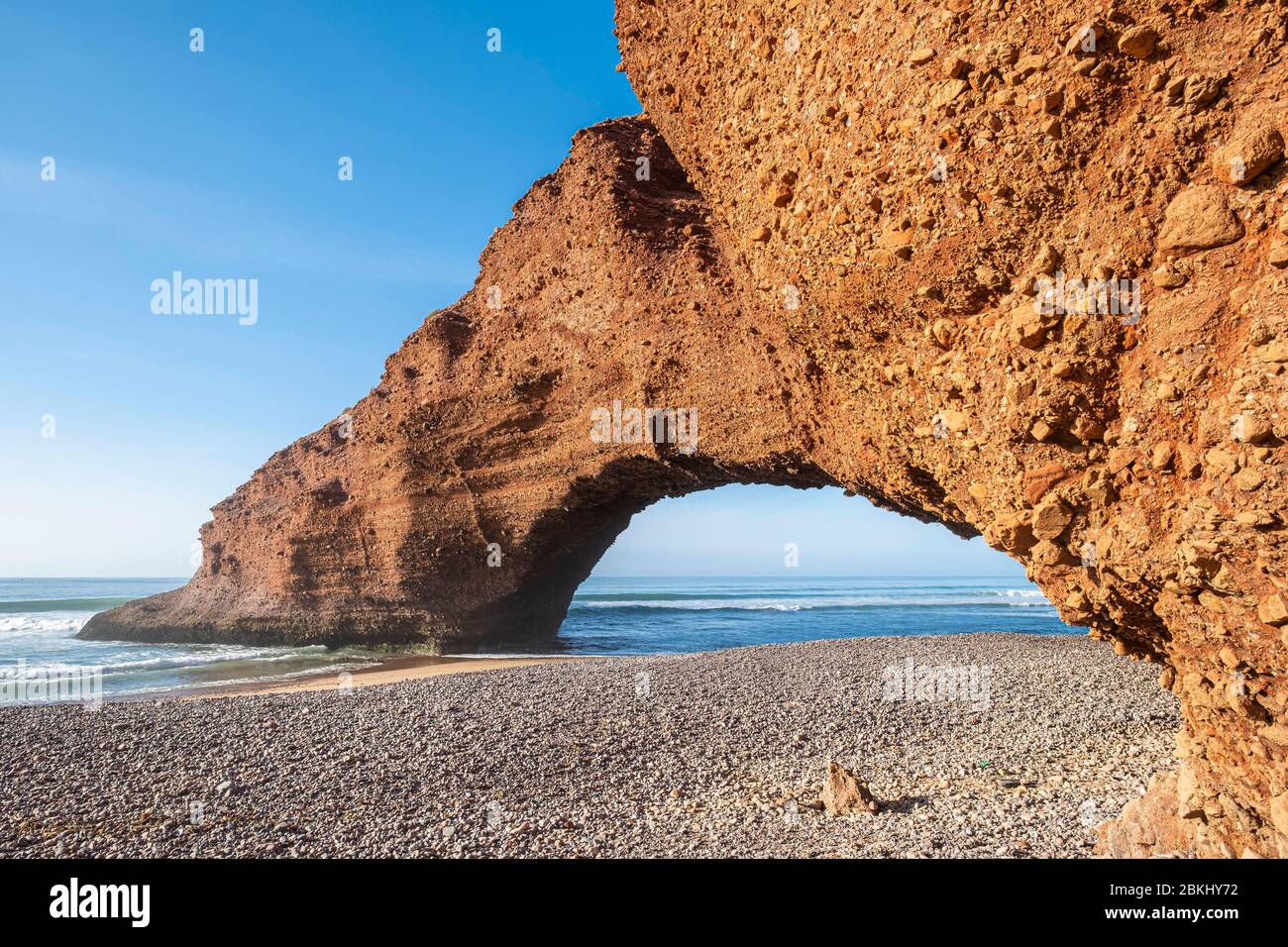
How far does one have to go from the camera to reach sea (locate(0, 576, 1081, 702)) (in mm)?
17531

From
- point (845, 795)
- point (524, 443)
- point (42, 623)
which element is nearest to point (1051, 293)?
point (845, 795)

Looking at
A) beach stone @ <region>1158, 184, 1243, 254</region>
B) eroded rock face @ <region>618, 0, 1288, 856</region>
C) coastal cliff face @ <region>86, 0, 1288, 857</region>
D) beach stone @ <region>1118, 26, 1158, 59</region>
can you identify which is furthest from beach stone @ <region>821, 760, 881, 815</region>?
beach stone @ <region>1118, 26, 1158, 59</region>

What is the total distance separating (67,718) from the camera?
384 inches

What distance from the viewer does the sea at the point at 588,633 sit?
17531mm

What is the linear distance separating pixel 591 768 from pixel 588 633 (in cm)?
1913

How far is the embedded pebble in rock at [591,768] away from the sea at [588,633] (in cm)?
713

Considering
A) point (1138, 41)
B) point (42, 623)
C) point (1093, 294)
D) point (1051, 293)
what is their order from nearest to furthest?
1. point (1138, 41)
2. point (1093, 294)
3. point (1051, 293)
4. point (42, 623)

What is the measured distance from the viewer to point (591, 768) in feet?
24.6

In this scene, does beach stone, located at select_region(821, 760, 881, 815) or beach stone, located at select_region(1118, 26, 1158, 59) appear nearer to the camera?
beach stone, located at select_region(1118, 26, 1158, 59)

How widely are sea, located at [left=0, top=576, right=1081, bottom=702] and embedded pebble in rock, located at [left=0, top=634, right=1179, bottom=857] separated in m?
7.13

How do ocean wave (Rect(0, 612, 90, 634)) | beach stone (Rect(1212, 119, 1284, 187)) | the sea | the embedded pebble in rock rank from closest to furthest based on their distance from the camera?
beach stone (Rect(1212, 119, 1284, 187)) → the embedded pebble in rock → the sea → ocean wave (Rect(0, 612, 90, 634))

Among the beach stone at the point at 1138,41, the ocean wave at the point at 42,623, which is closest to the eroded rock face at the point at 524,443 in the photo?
the ocean wave at the point at 42,623

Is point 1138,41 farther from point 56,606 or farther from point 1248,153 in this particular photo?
point 56,606

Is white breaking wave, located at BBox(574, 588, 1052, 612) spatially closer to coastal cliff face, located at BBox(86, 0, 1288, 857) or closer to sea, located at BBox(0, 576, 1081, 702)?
sea, located at BBox(0, 576, 1081, 702)
